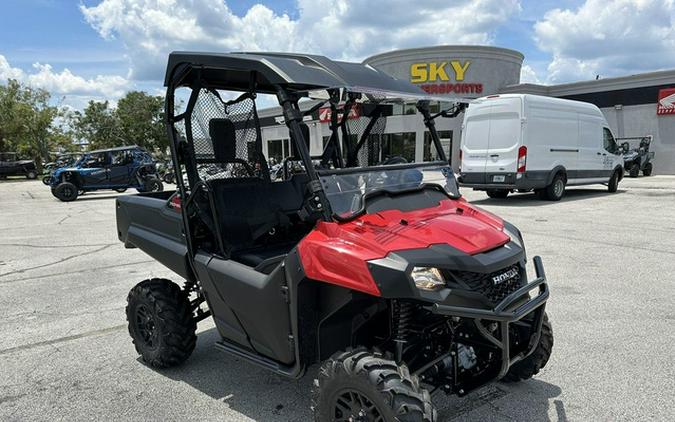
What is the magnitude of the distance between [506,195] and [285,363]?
13.1 meters

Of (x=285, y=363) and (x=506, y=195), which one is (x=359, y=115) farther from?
(x=506, y=195)

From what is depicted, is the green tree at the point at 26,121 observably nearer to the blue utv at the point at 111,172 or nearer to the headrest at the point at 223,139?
the blue utv at the point at 111,172

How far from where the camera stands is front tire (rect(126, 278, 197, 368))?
363 centimetres

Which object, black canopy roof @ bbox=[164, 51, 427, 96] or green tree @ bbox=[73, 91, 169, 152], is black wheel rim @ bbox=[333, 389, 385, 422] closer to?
black canopy roof @ bbox=[164, 51, 427, 96]

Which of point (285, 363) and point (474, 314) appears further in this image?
point (285, 363)

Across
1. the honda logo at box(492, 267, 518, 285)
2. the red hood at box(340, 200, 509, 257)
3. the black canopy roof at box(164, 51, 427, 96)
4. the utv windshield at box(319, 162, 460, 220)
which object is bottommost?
the honda logo at box(492, 267, 518, 285)

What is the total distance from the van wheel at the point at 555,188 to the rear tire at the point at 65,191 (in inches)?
643

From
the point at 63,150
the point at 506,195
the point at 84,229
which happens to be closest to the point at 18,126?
the point at 63,150

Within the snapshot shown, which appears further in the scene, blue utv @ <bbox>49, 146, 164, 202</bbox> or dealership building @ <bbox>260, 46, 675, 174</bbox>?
dealership building @ <bbox>260, 46, 675, 174</bbox>

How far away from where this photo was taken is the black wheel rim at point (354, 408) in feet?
7.57

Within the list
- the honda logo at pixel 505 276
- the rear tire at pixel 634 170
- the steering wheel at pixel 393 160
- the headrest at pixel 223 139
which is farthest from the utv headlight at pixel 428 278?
the rear tire at pixel 634 170

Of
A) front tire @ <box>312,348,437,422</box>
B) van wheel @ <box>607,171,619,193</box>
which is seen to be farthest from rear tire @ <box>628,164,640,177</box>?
front tire @ <box>312,348,437,422</box>

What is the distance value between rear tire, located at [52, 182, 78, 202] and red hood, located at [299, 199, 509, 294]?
18.4 m

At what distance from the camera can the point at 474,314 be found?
7.39ft
